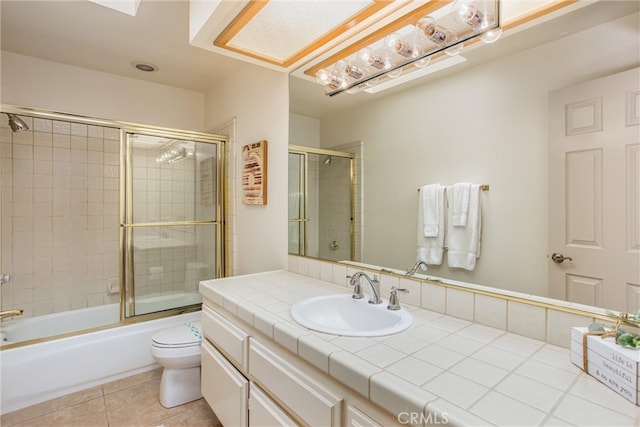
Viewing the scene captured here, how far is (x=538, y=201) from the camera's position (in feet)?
3.39

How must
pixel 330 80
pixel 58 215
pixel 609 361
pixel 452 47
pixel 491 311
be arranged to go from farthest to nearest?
pixel 58 215 < pixel 330 80 < pixel 452 47 < pixel 491 311 < pixel 609 361

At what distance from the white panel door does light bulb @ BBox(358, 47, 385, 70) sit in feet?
2.38

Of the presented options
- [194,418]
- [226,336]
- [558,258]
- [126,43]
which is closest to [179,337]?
[194,418]

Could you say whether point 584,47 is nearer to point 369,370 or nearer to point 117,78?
point 369,370

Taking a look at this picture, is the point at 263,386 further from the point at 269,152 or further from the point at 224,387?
the point at 269,152

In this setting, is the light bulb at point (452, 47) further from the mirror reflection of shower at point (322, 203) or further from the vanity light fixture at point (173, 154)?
the vanity light fixture at point (173, 154)

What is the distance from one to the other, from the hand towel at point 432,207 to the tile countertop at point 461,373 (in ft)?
1.15

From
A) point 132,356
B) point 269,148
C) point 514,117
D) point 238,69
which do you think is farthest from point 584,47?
point 132,356

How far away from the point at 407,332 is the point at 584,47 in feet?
3.38

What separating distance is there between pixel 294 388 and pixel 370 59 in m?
1.42

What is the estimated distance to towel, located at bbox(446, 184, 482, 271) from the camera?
1.19 metres

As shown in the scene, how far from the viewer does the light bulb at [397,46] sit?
1343mm

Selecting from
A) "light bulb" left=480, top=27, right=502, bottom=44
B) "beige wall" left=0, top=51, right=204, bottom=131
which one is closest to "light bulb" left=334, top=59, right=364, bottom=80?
"light bulb" left=480, top=27, right=502, bottom=44

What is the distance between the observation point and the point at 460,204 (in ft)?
4.05
